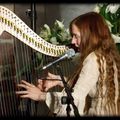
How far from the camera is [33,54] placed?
57.7 inches

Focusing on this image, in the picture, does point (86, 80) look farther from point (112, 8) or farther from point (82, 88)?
point (112, 8)

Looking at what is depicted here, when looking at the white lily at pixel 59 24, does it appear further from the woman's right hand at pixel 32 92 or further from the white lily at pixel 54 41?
the woman's right hand at pixel 32 92

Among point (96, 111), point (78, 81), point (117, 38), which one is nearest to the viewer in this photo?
point (78, 81)

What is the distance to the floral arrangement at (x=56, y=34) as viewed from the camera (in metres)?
1.62

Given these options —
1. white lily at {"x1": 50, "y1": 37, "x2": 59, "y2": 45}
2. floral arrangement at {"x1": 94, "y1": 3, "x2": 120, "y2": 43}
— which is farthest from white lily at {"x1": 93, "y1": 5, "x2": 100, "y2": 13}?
white lily at {"x1": 50, "y1": 37, "x2": 59, "y2": 45}

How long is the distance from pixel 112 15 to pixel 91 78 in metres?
0.51

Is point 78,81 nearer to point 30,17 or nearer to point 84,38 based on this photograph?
point 84,38

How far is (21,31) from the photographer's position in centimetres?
138

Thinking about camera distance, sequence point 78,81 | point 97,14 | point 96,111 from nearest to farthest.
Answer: point 78,81, point 96,111, point 97,14

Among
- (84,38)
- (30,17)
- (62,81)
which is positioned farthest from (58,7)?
(62,81)

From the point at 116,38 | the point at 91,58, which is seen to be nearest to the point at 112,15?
the point at 116,38

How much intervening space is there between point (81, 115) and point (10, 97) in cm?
31

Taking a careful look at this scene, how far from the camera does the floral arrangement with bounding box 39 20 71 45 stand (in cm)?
162

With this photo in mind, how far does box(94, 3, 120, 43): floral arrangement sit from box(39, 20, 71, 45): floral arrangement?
0.66 ft
